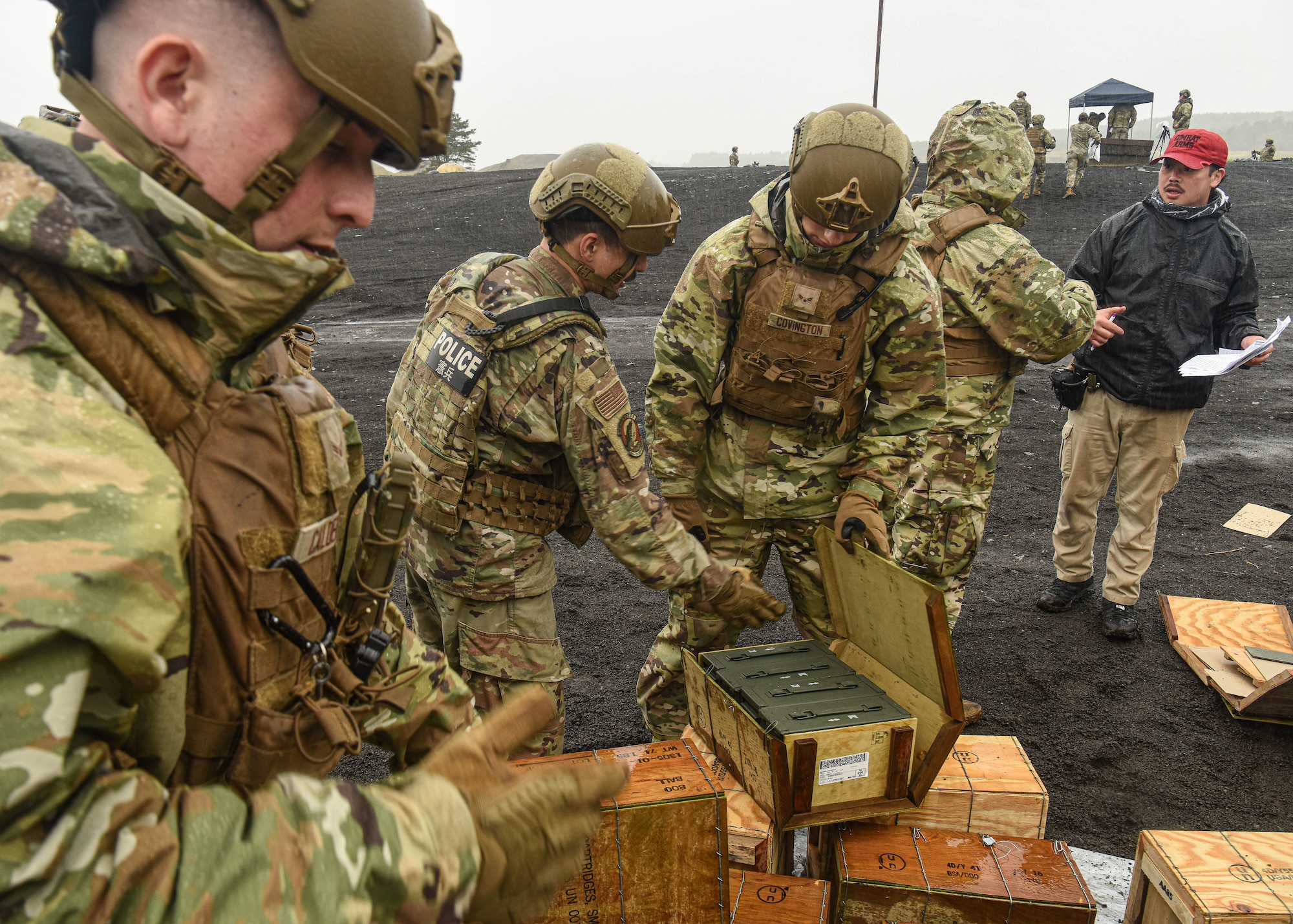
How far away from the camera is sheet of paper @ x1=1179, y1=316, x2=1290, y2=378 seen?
4.44 meters

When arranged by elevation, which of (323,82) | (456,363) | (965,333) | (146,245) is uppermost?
(323,82)

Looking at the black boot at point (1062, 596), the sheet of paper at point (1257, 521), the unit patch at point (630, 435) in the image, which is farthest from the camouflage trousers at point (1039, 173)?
the unit patch at point (630, 435)

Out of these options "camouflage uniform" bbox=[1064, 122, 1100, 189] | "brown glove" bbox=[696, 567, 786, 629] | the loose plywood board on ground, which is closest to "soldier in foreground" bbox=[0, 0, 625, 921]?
"brown glove" bbox=[696, 567, 786, 629]

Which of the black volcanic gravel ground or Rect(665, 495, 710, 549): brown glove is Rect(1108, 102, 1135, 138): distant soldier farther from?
Rect(665, 495, 710, 549): brown glove

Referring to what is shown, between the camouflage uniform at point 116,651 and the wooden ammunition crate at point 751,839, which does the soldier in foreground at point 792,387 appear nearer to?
the wooden ammunition crate at point 751,839

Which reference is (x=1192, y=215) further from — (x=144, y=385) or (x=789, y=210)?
(x=144, y=385)

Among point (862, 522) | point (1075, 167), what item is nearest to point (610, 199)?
point (862, 522)

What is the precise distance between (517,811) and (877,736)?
166 cm

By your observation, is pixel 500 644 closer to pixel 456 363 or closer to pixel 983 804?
pixel 456 363

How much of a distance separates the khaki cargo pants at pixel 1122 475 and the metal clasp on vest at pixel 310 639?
4664 millimetres

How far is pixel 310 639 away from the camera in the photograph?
4.43 feet

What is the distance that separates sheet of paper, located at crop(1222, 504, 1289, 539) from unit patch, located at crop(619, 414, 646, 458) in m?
5.54

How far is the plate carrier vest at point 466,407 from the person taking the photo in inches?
104

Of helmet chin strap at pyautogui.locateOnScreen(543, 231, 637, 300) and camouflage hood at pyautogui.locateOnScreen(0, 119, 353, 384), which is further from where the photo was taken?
helmet chin strap at pyautogui.locateOnScreen(543, 231, 637, 300)
